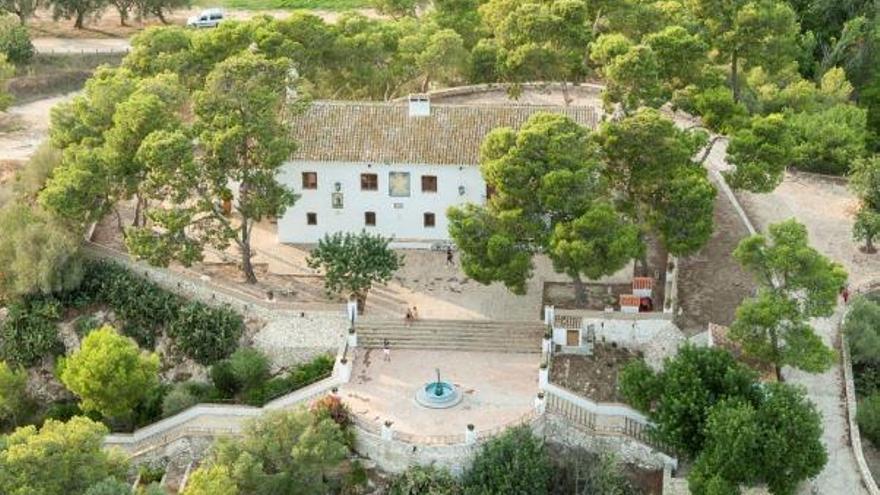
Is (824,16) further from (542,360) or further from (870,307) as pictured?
(542,360)

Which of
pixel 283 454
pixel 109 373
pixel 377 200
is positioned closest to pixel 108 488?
pixel 283 454

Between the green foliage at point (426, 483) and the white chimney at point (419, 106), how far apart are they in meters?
18.4

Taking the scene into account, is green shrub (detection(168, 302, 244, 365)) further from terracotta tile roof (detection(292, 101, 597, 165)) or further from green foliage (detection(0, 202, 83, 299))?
terracotta tile roof (detection(292, 101, 597, 165))

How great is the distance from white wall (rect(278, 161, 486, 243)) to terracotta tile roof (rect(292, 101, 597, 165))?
48cm

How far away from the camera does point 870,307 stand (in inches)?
2058

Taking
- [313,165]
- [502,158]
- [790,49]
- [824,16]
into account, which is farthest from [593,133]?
→ [824,16]

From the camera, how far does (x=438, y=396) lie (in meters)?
47.2

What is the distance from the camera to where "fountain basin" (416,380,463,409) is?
47.2m

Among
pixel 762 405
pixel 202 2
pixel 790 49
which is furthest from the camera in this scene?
pixel 202 2

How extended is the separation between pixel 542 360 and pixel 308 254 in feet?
44.3

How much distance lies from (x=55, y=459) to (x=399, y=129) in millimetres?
22450

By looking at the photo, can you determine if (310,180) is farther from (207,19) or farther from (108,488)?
(207,19)

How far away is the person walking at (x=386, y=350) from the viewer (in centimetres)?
5047

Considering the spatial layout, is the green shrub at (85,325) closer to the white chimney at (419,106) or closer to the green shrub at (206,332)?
the green shrub at (206,332)
